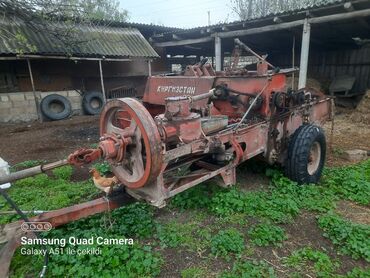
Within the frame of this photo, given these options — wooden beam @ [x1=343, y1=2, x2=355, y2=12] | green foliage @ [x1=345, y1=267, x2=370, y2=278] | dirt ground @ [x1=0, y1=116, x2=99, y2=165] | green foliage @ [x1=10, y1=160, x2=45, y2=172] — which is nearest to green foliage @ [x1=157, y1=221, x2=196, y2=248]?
green foliage @ [x1=345, y1=267, x2=370, y2=278]

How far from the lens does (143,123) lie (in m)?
2.22

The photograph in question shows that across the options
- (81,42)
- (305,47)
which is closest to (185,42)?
(81,42)

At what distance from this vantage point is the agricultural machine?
236cm

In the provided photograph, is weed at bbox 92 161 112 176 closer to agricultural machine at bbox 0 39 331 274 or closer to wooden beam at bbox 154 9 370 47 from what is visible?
agricultural machine at bbox 0 39 331 274

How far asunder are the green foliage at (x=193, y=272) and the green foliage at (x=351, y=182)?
92.4 inches

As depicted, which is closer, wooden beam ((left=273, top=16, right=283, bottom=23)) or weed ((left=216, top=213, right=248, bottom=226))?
weed ((left=216, top=213, right=248, bottom=226))

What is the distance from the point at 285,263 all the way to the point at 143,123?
1754 millimetres

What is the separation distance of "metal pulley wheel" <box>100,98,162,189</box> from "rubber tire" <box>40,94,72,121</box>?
8.48m

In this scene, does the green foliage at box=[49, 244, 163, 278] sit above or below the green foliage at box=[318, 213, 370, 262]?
above

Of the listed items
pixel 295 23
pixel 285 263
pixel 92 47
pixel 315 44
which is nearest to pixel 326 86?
pixel 315 44

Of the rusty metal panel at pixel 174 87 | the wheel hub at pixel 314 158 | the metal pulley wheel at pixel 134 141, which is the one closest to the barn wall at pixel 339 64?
the wheel hub at pixel 314 158

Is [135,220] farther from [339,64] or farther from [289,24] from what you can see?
[339,64]

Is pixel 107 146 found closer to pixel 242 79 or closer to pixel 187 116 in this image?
pixel 187 116

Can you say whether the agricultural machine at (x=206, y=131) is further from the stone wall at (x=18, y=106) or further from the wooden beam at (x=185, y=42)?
the stone wall at (x=18, y=106)
